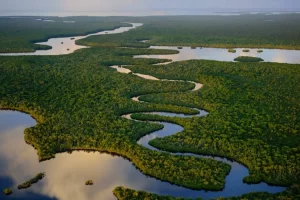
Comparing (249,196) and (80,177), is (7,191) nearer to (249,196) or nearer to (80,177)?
(80,177)

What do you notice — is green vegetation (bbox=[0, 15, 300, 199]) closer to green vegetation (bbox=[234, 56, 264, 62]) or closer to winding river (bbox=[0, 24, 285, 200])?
winding river (bbox=[0, 24, 285, 200])

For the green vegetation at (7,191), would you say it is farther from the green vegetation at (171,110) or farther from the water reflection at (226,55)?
the water reflection at (226,55)

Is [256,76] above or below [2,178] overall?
above

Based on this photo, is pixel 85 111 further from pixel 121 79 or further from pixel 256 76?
pixel 256 76

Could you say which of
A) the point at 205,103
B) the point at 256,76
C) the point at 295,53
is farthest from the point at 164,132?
the point at 295,53

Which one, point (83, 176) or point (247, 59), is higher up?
point (247, 59)

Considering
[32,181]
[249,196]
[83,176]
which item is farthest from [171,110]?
[32,181]

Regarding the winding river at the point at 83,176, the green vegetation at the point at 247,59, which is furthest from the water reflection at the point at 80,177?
the green vegetation at the point at 247,59
